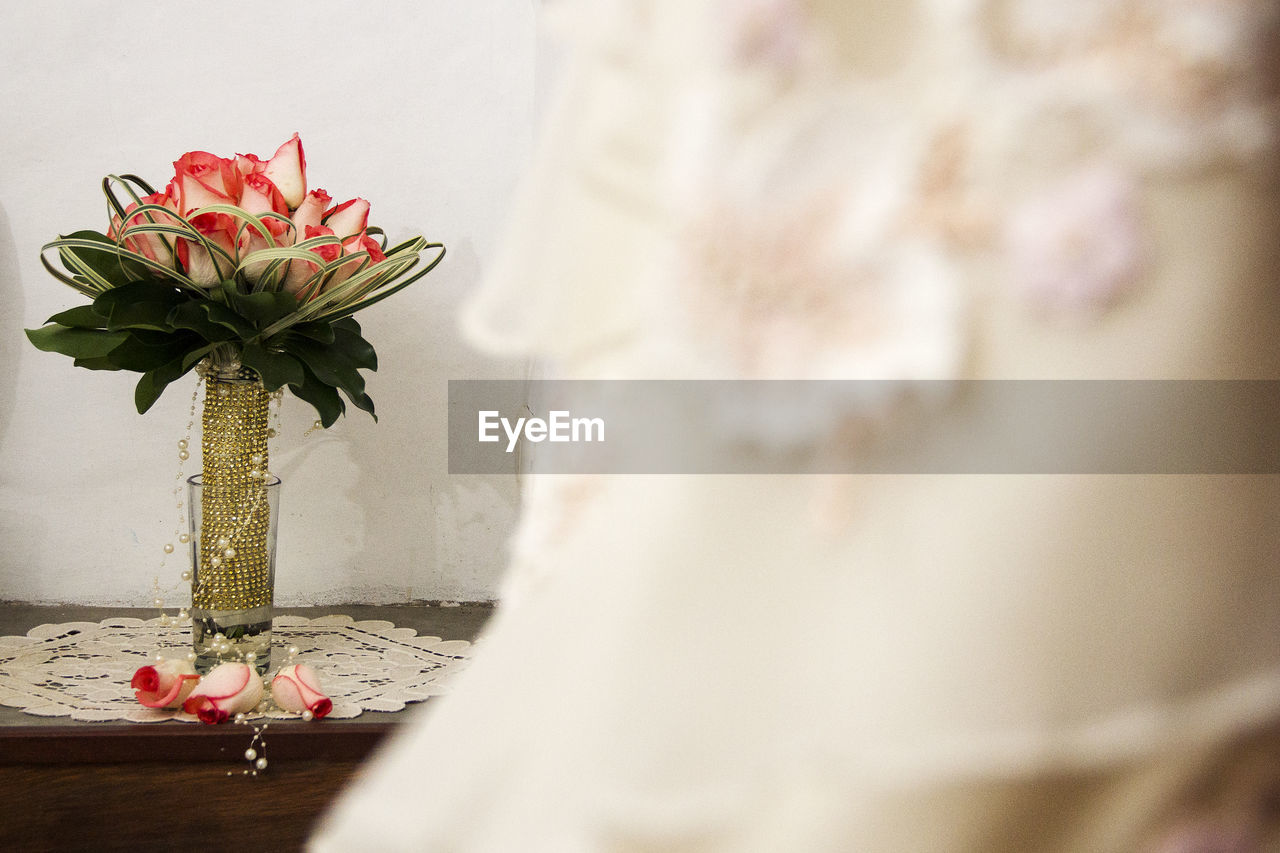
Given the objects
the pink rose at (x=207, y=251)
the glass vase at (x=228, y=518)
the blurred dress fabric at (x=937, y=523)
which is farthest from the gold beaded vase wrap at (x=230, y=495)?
the blurred dress fabric at (x=937, y=523)

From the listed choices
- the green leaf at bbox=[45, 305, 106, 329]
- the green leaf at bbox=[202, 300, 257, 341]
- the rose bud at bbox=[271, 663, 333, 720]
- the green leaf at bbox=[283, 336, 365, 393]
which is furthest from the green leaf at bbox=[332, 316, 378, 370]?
the rose bud at bbox=[271, 663, 333, 720]

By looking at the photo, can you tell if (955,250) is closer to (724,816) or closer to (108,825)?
(724,816)

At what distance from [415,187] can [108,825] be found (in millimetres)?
795

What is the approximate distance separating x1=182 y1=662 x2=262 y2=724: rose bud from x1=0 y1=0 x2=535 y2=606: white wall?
390 millimetres

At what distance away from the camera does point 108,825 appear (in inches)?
31.1

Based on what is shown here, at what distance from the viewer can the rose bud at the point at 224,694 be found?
830mm

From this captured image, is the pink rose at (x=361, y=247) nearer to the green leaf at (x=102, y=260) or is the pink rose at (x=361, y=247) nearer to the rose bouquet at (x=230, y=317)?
the rose bouquet at (x=230, y=317)

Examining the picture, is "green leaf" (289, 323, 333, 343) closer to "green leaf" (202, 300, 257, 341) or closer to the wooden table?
"green leaf" (202, 300, 257, 341)

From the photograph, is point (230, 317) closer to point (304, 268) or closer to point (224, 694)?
point (304, 268)

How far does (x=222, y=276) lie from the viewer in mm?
865

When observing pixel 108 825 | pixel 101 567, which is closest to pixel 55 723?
pixel 108 825

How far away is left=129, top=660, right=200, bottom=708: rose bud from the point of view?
84 cm

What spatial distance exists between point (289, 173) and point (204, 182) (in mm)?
83

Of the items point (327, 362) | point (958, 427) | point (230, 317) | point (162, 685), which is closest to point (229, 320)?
point (230, 317)
